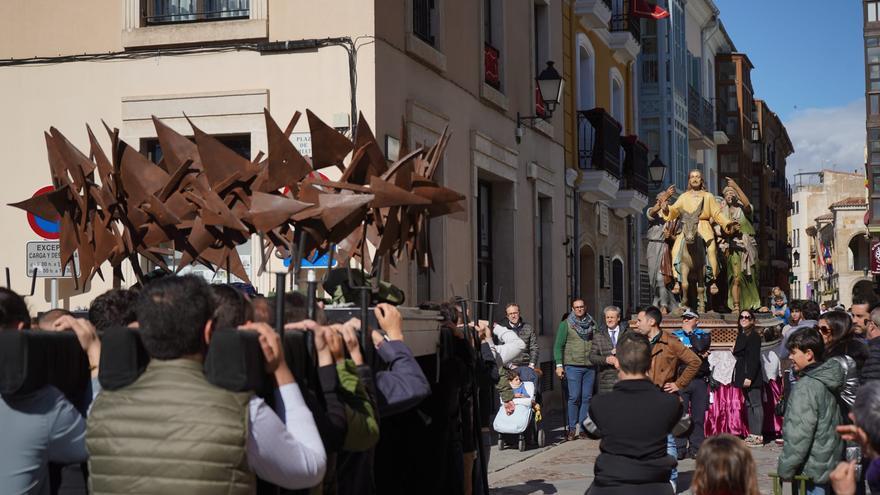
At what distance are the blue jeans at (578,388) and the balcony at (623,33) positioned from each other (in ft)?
40.4

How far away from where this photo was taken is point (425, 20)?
16.5 m

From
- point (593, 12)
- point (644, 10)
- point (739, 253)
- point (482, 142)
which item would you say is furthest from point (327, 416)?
point (644, 10)

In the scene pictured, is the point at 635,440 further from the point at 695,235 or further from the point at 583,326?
the point at 695,235

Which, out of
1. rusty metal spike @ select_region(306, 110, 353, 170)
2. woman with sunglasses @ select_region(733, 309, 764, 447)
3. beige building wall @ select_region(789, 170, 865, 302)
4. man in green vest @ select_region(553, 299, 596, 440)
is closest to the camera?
rusty metal spike @ select_region(306, 110, 353, 170)

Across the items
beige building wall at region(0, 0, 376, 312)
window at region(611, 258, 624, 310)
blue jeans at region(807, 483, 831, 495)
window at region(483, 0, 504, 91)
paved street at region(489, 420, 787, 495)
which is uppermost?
window at region(483, 0, 504, 91)

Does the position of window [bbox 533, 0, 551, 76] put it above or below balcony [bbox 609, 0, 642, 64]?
below

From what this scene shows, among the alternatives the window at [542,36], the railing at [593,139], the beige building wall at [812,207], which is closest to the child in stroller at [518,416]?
the window at [542,36]

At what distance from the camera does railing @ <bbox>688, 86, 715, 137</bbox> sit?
1689 inches

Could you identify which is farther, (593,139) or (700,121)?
(700,121)

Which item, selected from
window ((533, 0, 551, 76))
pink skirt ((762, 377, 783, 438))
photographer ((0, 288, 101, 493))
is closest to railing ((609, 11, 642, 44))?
window ((533, 0, 551, 76))

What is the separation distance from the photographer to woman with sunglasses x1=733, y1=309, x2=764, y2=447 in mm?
13023

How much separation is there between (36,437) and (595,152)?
21.1 metres

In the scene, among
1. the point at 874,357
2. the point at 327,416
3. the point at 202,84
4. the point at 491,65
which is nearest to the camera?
the point at 327,416

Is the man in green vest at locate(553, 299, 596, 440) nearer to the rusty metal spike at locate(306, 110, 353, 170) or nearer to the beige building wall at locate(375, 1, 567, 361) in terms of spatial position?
the beige building wall at locate(375, 1, 567, 361)
